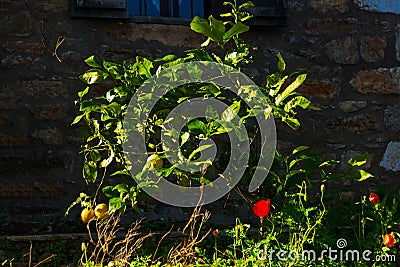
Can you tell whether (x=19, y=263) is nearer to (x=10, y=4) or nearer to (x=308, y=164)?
(x=308, y=164)

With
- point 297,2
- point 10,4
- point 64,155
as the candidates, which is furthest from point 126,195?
point 297,2

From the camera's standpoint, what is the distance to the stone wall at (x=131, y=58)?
4.25 m

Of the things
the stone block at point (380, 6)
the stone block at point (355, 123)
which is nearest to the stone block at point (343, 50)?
the stone block at point (380, 6)

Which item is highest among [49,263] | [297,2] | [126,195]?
[297,2]

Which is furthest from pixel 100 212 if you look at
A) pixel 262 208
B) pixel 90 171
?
pixel 262 208

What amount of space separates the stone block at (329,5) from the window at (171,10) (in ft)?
0.81

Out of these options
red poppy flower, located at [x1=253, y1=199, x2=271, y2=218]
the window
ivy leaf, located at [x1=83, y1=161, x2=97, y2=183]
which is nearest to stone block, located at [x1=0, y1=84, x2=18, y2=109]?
the window

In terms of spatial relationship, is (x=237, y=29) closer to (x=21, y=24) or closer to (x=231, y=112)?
(x=231, y=112)

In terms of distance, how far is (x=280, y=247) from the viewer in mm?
2908

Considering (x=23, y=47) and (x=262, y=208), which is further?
(x=23, y=47)

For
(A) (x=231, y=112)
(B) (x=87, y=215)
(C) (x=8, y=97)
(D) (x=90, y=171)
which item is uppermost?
(A) (x=231, y=112)

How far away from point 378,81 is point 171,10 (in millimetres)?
1484

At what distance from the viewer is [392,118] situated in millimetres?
4980

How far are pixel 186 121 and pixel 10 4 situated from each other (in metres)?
1.89
